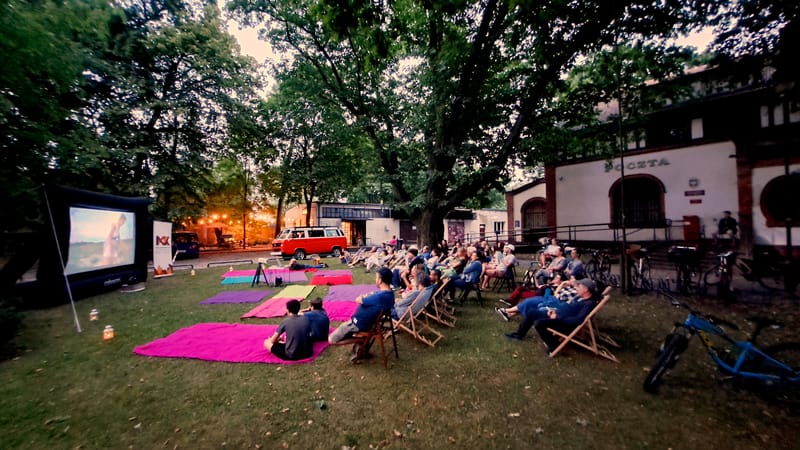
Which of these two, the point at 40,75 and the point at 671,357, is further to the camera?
the point at 40,75

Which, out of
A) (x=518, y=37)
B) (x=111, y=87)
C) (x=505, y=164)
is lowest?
(x=505, y=164)

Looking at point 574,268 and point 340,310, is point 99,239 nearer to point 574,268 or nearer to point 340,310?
point 340,310

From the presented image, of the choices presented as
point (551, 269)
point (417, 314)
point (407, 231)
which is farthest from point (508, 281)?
point (407, 231)

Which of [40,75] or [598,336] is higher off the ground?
[40,75]

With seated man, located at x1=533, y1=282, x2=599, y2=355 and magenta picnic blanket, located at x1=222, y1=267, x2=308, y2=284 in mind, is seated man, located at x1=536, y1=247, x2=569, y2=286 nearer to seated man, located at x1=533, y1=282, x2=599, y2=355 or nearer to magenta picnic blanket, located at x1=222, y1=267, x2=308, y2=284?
seated man, located at x1=533, y1=282, x2=599, y2=355

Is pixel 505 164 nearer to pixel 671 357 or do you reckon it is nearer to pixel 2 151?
pixel 671 357

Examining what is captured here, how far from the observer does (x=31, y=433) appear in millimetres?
2918

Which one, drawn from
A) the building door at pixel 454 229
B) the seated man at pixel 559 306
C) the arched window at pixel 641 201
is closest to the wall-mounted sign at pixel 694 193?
the arched window at pixel 641 201

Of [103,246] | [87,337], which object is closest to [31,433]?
[87,337]

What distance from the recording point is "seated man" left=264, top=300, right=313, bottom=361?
4426 millimetres

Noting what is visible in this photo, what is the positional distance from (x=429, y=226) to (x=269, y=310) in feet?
22.7

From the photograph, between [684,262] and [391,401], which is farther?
[684,262]

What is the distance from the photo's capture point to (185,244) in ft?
62.8

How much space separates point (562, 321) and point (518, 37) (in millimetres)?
7064
